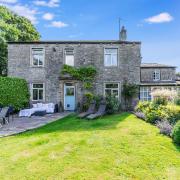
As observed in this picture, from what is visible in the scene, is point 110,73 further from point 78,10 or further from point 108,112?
point 78,10

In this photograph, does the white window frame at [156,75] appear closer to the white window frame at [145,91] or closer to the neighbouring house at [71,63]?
the white window frame at [145,91]

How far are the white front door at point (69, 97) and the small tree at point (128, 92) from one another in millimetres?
4502

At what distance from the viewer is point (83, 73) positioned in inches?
924

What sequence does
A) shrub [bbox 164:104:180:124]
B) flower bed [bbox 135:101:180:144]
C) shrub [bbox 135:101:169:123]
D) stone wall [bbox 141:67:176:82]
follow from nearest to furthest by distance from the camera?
flower bed [bbox 135:101:180:144] → shrub [bbox 164:104:180:124] → shrub [bbox 135:101:169:123] → stone wall [bbox 141:67:176:82]

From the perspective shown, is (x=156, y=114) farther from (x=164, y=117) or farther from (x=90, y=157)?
(x=90, y=157)

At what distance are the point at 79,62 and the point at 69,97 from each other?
3233 mm

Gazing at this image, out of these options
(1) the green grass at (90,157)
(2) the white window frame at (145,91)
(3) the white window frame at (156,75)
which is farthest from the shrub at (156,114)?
(3) the white window frame at (156,75)

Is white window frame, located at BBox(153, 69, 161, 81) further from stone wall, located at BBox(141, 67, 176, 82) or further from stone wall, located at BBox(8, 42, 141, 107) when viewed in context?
stone wall, located at BBox(8, 42, 141, 107)

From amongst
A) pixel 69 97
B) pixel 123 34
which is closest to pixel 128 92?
pixel 69 97

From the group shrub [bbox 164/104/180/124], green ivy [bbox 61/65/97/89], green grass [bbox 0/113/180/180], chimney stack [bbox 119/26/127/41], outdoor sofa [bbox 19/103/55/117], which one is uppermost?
chimney stack [bbox 119/26/127/41]

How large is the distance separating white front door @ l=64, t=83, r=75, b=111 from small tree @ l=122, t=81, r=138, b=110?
4502 mm

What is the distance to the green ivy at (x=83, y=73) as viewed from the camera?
2345cm

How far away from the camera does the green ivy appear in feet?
76.9

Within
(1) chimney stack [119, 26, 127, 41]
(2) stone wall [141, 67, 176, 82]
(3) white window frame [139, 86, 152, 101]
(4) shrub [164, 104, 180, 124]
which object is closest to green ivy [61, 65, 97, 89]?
(1) chimney stack [119, 26, 127, 41]
